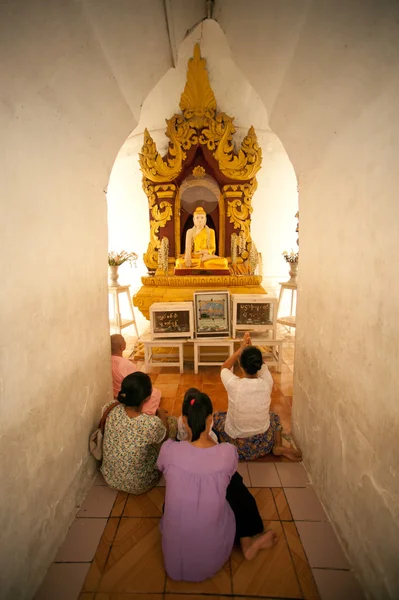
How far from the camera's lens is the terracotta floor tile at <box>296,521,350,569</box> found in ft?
5.48

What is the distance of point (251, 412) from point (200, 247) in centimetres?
522

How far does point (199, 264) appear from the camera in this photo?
246 inches

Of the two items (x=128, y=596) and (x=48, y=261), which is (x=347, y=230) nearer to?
(x=48, y=261)

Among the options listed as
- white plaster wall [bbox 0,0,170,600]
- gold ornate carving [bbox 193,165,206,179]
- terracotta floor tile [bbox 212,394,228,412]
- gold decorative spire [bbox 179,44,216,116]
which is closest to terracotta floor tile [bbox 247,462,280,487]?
terracotta floor tile [bbox 212,394,228,412]

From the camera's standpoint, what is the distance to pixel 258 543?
1.73 meters

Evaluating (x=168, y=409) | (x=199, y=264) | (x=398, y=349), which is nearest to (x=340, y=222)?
(x=398, y=349)

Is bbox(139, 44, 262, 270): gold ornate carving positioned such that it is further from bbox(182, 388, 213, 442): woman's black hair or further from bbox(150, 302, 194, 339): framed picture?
bbox(182, 388, 213, 442): woman's black hair

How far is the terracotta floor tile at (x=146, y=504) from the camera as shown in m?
2.01

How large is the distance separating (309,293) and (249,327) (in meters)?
1.93

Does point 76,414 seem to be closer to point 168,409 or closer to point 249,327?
point 168,409

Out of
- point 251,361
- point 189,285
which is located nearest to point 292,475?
point 251,361

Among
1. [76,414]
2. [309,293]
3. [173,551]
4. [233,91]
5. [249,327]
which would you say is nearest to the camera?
[173,551]

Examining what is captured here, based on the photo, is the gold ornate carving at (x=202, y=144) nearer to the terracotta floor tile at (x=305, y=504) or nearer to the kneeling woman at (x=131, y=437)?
the kneeling woman at (x=131, y=437)

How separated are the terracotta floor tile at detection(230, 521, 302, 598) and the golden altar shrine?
13.7 feet
